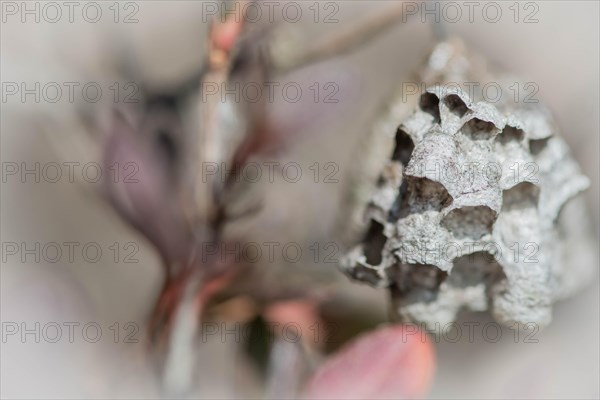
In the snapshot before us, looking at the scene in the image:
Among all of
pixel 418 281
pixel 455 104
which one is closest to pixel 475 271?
pixel 418 281

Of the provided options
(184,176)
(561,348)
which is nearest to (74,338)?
(184,176)

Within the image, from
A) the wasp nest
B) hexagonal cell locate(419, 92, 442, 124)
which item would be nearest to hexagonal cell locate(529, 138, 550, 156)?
the wasp nest

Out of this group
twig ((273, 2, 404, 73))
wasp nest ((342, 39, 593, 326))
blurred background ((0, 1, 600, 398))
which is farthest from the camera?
blurred background ((0, 1, 600, 398))

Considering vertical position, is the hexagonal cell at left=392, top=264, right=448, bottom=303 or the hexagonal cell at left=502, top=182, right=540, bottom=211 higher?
the hexagonal cell at left=502, top=182, right=540, bottom=211

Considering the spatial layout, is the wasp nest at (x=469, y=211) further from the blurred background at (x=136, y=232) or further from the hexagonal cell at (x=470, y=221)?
the blurred background at (x=136, y=232)

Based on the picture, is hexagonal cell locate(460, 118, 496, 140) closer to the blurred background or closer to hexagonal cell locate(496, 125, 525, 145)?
hexagonal cell locate(496, 125, 525, 145)

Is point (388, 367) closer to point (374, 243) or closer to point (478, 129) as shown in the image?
point (374, 243)

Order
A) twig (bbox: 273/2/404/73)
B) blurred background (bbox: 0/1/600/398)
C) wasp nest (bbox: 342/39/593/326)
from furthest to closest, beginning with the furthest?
blurred background (bbox: 0/1/600/398)
twig (bbox: 273/2/404/73)
wasp nest (bbox: 342/39/593/326)
